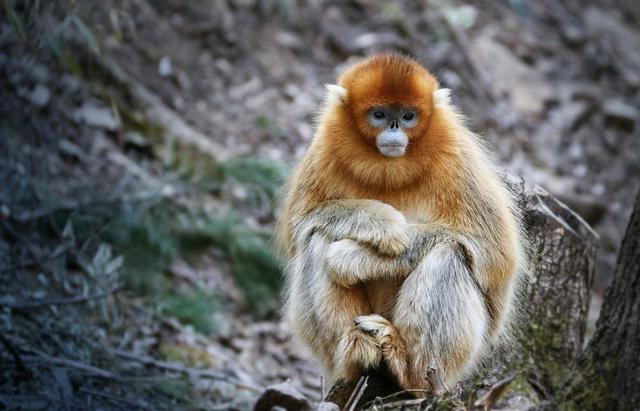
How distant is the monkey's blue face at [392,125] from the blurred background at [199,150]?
4.08ft

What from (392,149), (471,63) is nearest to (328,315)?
(392,149)

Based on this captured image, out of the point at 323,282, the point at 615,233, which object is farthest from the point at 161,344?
the point at 615,233

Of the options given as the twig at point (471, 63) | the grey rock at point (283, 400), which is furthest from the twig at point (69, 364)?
the twig at point (471, 63)

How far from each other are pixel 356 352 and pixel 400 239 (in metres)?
0.57

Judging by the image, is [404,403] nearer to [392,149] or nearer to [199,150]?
[392,149]

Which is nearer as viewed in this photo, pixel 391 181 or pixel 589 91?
pixel 391 181

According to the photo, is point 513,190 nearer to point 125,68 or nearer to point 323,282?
point 323,282

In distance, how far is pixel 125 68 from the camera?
25.6 feet

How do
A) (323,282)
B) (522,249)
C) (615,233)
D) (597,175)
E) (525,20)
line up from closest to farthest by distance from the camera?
(323,282) < (522,249) < (615,233) < (597,175) < (525,20)

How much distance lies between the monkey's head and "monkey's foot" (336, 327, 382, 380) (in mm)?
782

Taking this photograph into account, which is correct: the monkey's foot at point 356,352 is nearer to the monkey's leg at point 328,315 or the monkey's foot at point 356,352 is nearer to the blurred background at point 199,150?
the monkey's leg at point 328,315

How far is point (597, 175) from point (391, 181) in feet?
20.8

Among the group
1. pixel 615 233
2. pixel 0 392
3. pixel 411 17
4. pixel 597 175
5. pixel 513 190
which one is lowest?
pixel 0 392

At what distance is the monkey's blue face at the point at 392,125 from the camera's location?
3713 mm
